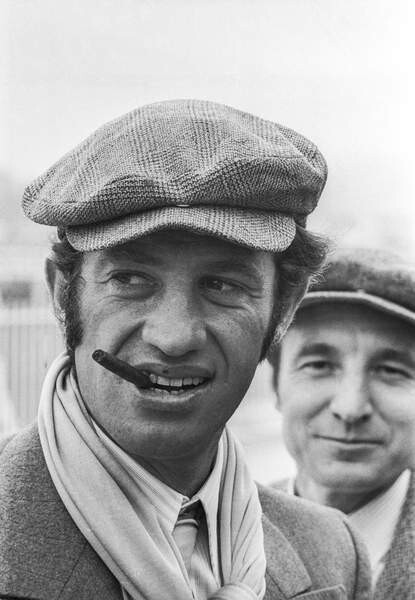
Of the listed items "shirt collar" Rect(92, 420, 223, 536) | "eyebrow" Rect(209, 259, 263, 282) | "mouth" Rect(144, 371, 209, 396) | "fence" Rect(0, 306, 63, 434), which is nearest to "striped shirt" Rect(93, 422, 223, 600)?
"shirt collar" Rect(92, 420, 223, 536)

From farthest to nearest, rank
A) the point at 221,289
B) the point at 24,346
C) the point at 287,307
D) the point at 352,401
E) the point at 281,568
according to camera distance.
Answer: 1. the point at 24,346
2. the point at 352,401
3. the point at 281,568
4. the point at 287,307
5. the point at 221,289

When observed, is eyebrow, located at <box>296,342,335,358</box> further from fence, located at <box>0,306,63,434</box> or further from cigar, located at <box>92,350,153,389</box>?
fence, located at <box>0,306,63,434</box>

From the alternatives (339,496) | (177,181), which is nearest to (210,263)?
(177,181)

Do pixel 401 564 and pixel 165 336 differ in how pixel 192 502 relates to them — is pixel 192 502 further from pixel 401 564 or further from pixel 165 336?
pixel 401 564

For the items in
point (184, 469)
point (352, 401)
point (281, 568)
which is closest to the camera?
point (184, 469)

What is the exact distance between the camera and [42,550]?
61.5 inches

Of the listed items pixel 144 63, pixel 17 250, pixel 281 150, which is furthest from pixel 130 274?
pixel 17 250

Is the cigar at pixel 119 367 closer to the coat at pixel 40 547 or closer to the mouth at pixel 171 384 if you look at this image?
the mouth at pixel 171 384

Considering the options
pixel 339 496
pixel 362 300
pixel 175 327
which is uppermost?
pixel 175 327

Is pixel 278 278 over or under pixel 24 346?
over

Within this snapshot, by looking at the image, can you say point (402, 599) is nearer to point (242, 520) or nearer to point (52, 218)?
point (242, 520)

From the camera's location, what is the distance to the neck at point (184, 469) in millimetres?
1654

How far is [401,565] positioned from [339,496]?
241 millimetres

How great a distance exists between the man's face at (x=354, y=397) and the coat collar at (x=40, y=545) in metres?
0.95
